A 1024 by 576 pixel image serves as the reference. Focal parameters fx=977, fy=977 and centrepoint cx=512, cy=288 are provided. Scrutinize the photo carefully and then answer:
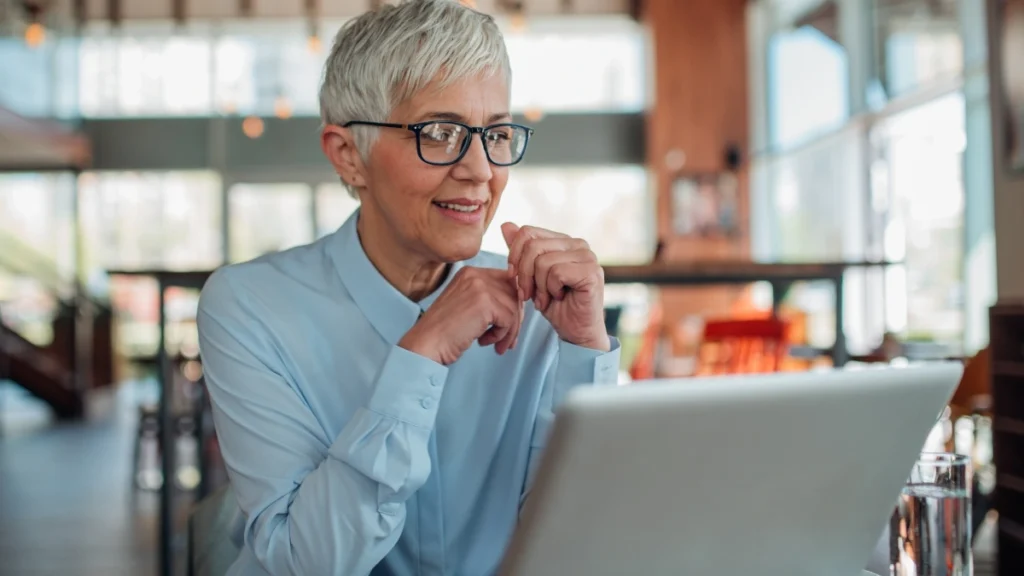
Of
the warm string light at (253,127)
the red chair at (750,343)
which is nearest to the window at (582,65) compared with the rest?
the warm string light at (253,127)

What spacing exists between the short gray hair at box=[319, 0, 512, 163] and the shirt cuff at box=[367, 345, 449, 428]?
1.17ft

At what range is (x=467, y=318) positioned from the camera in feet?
3.71

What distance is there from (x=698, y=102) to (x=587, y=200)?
68.2 inches

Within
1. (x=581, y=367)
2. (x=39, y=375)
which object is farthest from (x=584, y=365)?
(x=39, y=375)

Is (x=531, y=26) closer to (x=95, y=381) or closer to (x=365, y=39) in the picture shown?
(x=95, y=381)

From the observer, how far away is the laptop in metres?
0.61

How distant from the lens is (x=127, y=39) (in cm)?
1181

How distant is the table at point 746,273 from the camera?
10.8ft

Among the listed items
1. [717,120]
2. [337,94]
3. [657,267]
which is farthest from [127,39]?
[337,94]

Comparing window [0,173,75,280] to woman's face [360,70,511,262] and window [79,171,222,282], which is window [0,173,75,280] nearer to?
window [79,171,222,282]

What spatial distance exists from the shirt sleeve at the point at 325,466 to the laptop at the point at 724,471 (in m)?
0.40

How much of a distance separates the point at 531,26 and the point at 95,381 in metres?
6.58

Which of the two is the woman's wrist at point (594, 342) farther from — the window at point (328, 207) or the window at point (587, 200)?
the window at point (328, 207)

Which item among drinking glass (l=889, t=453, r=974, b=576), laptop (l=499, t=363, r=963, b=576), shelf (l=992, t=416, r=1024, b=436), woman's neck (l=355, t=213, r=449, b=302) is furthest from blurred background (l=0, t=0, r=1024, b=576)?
laptop (l=499, t=363, r=963, b=576)
